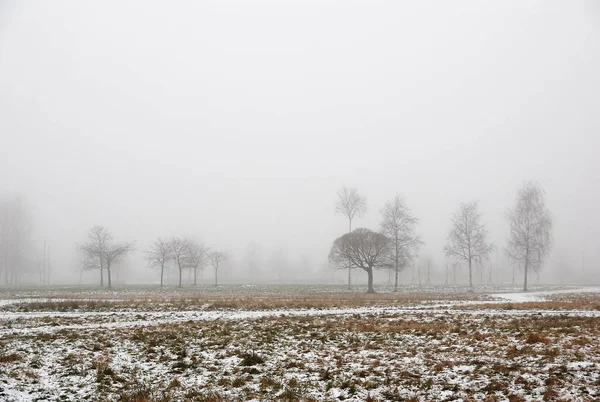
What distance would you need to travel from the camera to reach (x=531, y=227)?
56406mm

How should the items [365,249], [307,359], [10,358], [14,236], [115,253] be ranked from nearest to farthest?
[307,359], [10,358], [365,249], [115,253], [14,236]

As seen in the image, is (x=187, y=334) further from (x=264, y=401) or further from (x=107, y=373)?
(x=264, y=401)

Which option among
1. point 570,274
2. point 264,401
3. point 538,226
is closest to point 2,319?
point 264,401

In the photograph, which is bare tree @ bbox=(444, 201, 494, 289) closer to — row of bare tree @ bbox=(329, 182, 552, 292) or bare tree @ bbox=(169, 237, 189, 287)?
row of bare tree @ bbox=(329, 182, 552, 292)

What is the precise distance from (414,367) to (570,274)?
138813 mm

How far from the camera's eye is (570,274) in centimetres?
11744

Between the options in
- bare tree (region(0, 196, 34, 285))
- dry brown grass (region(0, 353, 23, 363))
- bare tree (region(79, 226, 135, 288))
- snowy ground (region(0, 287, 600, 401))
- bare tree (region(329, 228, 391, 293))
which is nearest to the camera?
snowy ground (region(0, 287, 600, 401))

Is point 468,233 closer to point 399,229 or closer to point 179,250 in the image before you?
point 399,229

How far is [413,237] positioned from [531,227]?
19058 mm

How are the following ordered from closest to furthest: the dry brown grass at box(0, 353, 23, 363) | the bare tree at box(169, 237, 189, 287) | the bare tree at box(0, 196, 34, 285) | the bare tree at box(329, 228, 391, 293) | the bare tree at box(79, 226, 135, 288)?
the dry brown grass at box(0, 353, 23, 363), the bare tree at box(329, 228, 391, 293), the bare tree at box(79, 226, 135, 288), the bare tree at box(169, 237, 189, 287), the bare tree at box(0, 196, 34, 285)

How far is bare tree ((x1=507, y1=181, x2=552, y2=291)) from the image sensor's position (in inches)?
2188

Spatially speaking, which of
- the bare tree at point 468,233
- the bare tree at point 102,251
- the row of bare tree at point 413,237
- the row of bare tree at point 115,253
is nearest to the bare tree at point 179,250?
→ the row of bare tree at point 115,253

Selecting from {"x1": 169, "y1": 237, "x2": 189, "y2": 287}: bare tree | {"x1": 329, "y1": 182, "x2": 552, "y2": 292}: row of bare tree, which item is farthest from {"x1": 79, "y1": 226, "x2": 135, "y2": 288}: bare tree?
{"x1": 329, "y1": 182, "x2": 552, "y2": 292}: row of bare tree

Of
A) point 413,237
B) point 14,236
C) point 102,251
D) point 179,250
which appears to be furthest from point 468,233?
point 14,236
